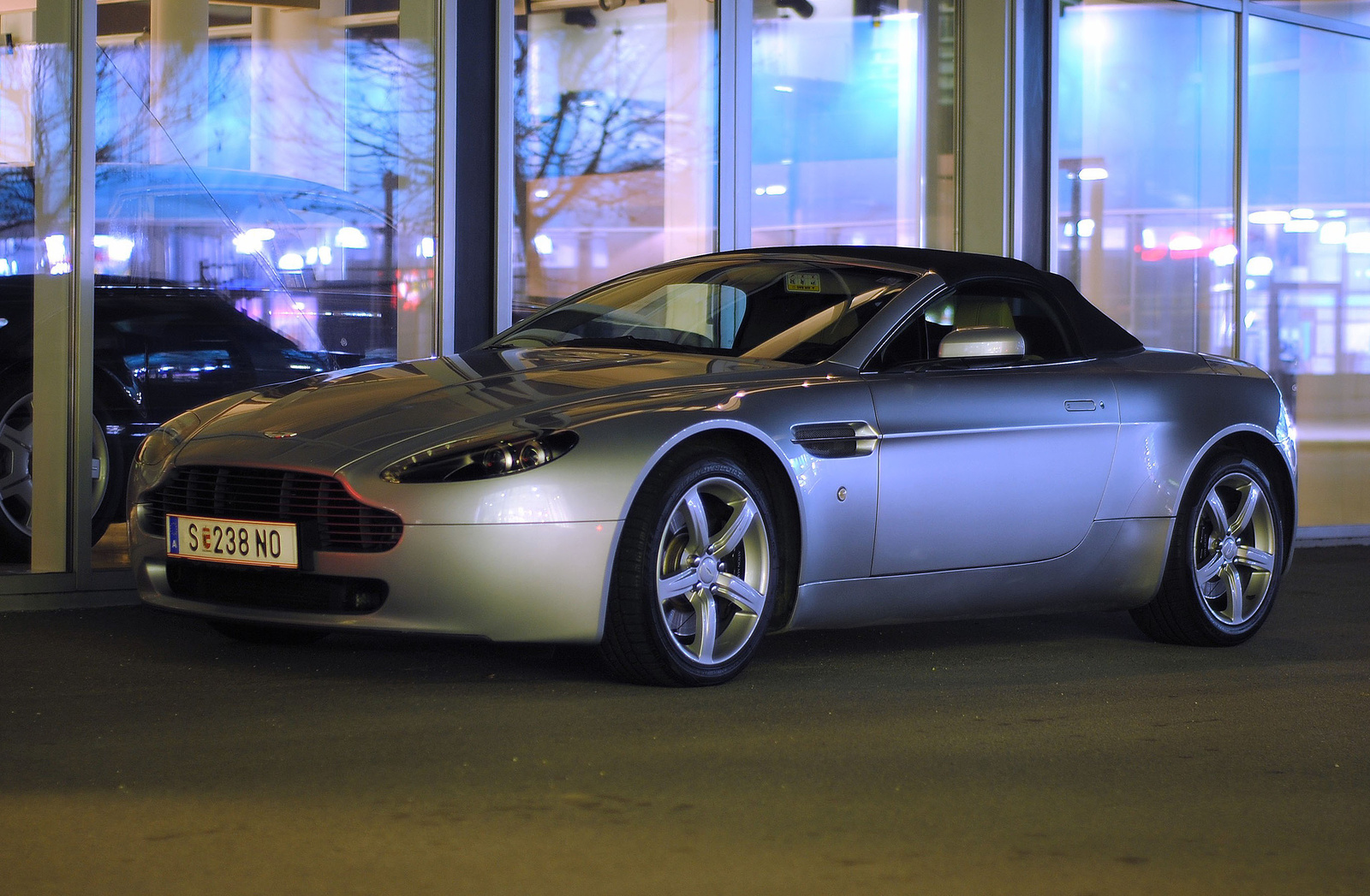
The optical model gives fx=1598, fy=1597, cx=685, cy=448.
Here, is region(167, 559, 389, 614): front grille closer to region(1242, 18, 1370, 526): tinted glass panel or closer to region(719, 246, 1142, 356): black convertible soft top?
region(719, 246, 1142, 356): black convertible soft top

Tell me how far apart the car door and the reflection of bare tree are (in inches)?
137

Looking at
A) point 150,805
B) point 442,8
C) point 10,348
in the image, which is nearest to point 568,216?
point 442,8

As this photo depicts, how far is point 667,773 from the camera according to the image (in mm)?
3406

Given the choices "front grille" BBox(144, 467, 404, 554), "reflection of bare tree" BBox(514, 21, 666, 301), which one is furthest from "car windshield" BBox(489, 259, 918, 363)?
"reflection of bare tree" BBox(514, 21, 666, 301)

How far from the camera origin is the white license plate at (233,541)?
13.7 feet

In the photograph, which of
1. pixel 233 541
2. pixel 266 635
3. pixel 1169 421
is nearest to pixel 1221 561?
pixel 1169 421

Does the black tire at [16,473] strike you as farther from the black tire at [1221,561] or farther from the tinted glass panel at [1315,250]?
the tinted glass panel at [1315,250]

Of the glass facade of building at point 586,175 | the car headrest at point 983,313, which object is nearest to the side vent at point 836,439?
the car headrest at point 983,313

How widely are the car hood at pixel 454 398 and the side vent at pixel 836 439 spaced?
0.76ft

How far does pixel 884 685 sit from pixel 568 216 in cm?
459

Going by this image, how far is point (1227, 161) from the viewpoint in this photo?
10.9m

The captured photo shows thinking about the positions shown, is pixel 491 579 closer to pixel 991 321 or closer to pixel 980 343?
pixel 980 343

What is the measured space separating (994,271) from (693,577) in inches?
75.0

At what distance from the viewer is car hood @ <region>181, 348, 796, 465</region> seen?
167 inches
